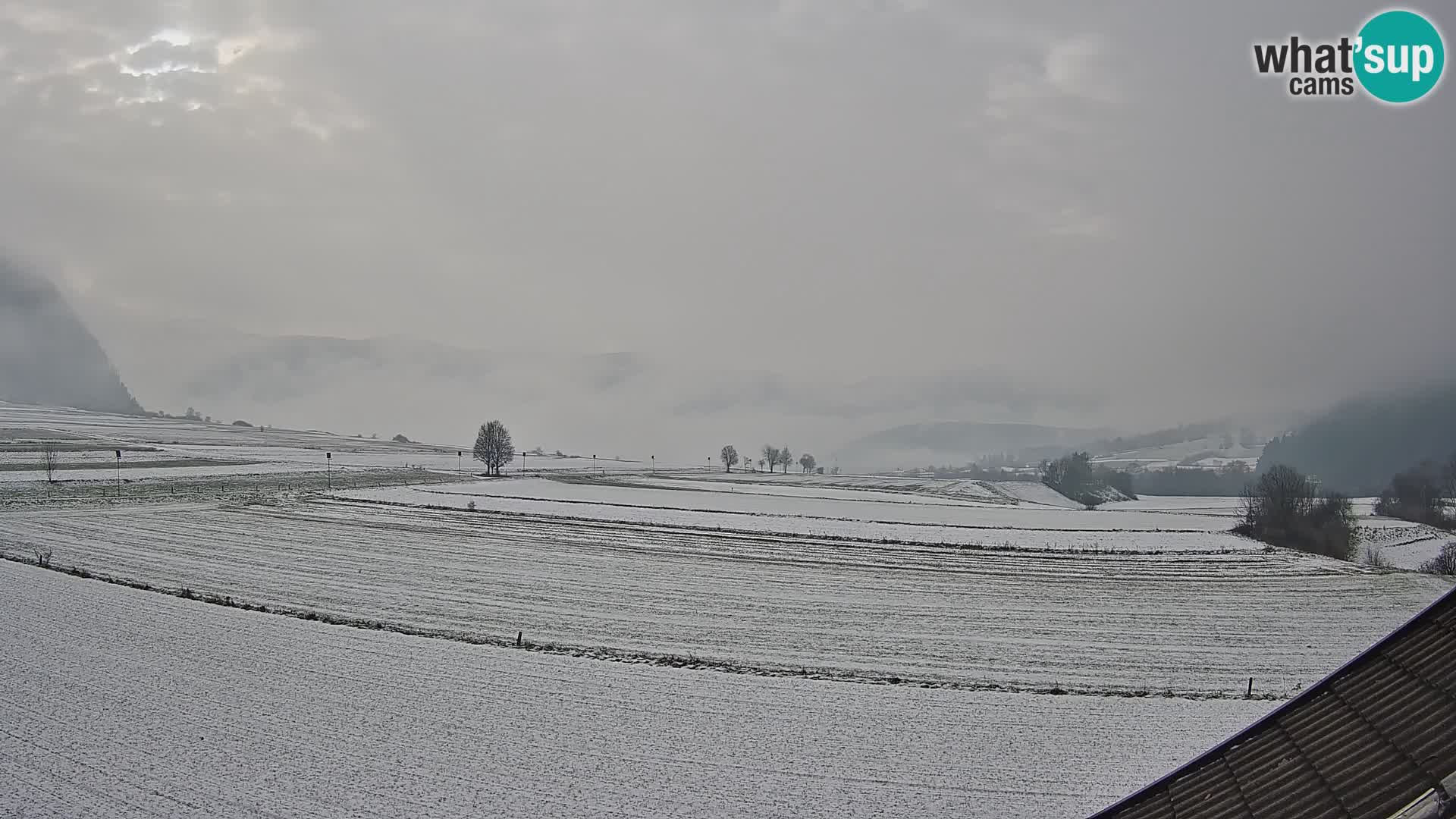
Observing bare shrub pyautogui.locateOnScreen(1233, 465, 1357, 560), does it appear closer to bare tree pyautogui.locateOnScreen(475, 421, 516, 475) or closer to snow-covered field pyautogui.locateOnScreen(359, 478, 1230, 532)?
snow-covered field pyautogui.locateOnScreen(359, 478, 1230, 532)

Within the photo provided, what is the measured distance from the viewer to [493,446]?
10662 cm

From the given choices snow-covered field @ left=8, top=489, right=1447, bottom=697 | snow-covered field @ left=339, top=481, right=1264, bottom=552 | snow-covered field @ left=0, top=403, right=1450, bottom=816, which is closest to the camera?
snow-covered field @ left=0, top=403, right=1450, bottom=816

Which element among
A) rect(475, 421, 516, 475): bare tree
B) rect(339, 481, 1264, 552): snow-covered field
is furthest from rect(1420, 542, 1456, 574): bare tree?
rect(475, 421, 516, 475): bare tree

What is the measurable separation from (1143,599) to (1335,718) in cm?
3036

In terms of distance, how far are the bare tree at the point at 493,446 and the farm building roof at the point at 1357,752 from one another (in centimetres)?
10641

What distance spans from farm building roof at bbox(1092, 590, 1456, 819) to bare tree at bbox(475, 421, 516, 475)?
106407 millimetres

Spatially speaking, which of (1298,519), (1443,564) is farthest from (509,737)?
(1298,519)

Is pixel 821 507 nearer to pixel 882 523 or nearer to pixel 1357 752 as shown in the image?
pixel 882 523

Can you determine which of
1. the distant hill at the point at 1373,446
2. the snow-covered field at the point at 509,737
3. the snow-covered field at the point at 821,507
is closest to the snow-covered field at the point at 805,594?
the snow-covered field at the point at 509,737

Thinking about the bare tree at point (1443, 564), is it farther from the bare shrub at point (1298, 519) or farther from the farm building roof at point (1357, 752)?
the farm building roof at point (1357, 752)

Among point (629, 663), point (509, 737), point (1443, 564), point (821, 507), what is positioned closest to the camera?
point (509, 737)

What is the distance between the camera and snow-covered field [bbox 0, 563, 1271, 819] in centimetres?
1329

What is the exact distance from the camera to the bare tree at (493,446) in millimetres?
106062

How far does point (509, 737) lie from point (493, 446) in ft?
312
